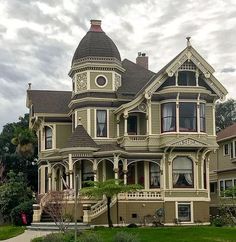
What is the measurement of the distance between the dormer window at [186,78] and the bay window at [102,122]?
236 inches

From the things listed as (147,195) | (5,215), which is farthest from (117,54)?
(5,215)

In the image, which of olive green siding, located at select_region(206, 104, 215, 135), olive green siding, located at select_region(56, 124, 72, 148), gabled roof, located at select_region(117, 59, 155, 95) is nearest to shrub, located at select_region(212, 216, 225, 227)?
olive green siding, located at select_region(206, 104, 215, 135)

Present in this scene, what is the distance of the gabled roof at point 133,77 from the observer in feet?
146

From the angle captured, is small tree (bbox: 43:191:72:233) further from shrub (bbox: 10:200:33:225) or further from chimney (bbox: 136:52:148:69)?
chimney (bbox: 136:52:148:69)

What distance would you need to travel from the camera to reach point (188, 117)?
134ft

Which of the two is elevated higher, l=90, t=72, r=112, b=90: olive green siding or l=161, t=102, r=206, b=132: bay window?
l=90, t=72, r=112, b=90: olive green siding

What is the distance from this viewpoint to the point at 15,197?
1852 inches

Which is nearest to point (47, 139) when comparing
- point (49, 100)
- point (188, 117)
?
point (49, 100)

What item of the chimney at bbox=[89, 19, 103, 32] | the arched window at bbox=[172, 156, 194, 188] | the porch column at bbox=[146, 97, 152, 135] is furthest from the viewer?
the chimney at bbox=[89, 19, 103, 32]

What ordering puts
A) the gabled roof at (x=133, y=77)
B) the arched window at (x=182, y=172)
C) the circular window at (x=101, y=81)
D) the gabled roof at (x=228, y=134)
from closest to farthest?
1. the arched window at (x=182, y=172)
2. the circular window at (x=101, y=81)
3. the gabled roof at (x=133, y=77)
4. the gabled roof at (x=228, y=134)

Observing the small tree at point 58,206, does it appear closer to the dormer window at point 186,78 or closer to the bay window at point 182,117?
the bay window at point 182,117

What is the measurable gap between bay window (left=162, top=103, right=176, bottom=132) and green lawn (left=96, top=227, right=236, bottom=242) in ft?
35.6

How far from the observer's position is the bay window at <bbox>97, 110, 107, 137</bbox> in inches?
1705

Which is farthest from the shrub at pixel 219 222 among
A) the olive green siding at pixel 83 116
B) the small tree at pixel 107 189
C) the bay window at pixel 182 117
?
the olive green siding at pixel 83 116
